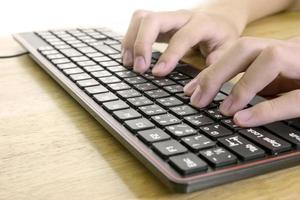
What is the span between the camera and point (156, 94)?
0.52 metres

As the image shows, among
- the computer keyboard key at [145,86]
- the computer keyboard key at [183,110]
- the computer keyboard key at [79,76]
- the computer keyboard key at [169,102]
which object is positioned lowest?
the computer keyboard key at [79,76]

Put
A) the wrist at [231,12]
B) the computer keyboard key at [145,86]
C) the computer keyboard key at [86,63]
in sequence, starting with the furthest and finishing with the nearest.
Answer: the wrist at [231,12] < the computer keyboard key at [86,63] < the computer keyboard key at [145,86]

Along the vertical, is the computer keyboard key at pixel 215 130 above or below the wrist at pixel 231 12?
below

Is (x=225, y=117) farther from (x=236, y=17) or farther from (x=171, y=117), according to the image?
(x=236, y=17)

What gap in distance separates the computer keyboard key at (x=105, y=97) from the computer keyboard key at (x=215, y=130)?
0.13 meters

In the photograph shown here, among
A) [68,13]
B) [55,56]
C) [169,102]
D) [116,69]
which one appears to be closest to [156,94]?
[169,102]

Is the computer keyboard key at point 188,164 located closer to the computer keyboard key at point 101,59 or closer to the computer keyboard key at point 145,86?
the computer keyboard key at point 145,86

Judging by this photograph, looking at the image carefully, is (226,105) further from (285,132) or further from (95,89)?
(95,89)

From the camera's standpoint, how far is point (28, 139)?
1.50ft

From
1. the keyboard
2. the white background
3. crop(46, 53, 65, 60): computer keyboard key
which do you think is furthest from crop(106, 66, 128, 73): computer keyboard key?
the white background

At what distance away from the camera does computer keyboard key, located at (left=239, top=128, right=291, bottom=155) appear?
380mm

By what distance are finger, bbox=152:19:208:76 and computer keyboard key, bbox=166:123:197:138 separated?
0.66 feet

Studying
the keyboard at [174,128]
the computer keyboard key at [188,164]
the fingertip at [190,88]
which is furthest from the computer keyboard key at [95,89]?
the computer keyboard key at [188,164]

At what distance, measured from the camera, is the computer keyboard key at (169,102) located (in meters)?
0.49
